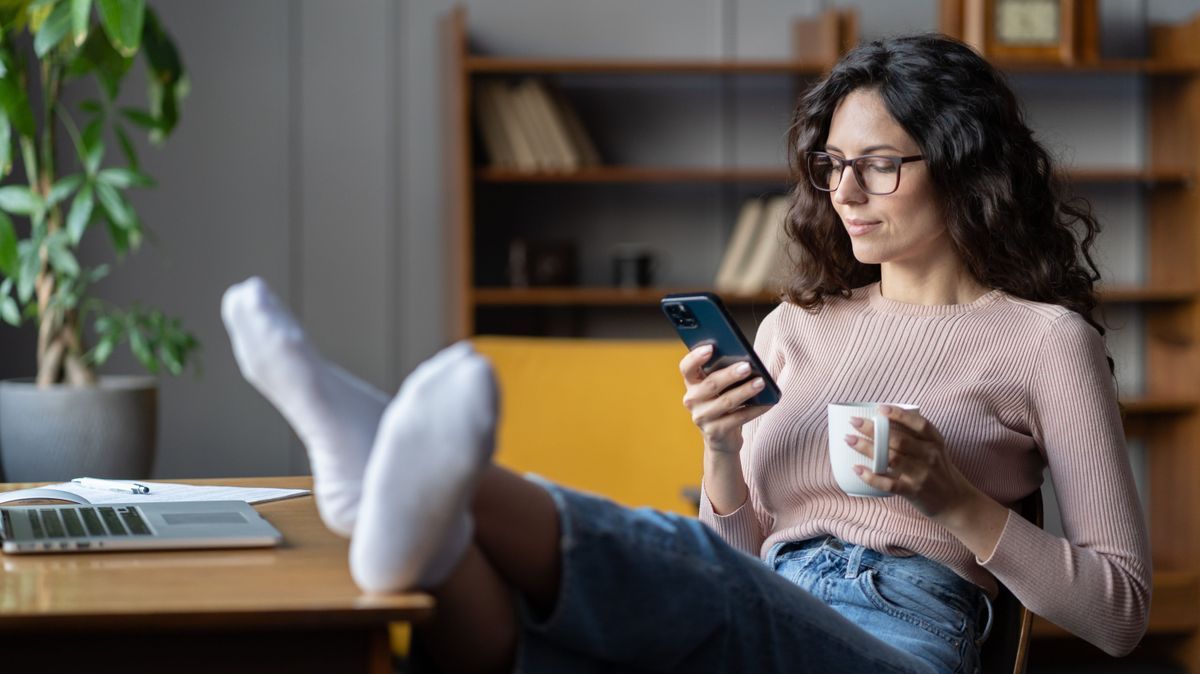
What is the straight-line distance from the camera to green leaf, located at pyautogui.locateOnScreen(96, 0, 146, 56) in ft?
7.82

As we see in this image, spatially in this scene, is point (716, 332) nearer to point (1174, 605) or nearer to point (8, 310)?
point (8, 310)

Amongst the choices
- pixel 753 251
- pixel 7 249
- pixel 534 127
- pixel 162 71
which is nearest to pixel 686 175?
pixel 753 251

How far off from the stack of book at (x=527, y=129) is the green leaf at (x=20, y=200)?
1130mm

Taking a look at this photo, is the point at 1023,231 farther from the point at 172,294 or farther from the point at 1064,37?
the point at 172,294

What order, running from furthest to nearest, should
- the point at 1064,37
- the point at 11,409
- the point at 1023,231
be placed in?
1. the point at 1064,37
2. the point at 11,409
3. the point at 1023,231

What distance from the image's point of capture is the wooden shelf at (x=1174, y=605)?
10.5 feet

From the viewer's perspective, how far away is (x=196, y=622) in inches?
31.8

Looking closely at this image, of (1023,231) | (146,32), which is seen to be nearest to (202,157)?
(146,32)

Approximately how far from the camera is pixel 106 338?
261cm

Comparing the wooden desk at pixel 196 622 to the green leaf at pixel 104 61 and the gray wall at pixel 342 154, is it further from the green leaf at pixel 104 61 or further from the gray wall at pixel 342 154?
the gray wall at pixel 342 154

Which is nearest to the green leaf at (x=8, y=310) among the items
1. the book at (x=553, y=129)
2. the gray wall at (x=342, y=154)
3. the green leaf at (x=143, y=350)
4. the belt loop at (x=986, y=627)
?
the green leaf at (x=143, y=350)

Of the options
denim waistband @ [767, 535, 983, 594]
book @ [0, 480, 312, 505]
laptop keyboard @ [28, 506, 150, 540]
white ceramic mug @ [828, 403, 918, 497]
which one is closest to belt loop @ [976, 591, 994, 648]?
denim waistband @ [767, 535, 983, 594]

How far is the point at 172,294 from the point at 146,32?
89 cm

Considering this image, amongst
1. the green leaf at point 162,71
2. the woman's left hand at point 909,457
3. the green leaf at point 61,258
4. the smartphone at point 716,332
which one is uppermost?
the green leaf at point 162,71
